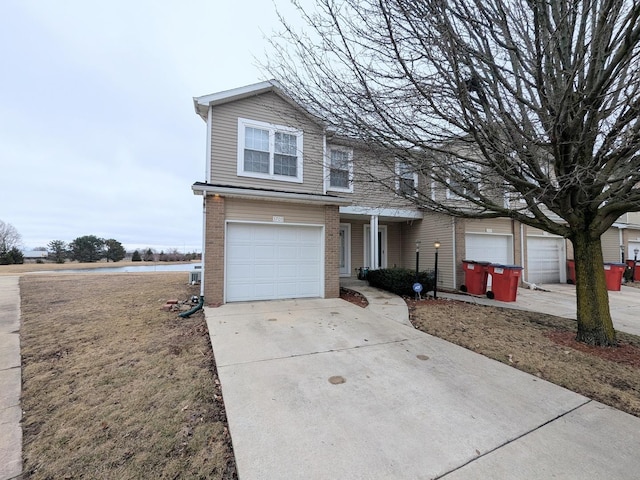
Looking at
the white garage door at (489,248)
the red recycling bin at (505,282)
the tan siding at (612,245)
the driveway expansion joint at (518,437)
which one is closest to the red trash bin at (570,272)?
the white garage door at (489,248)

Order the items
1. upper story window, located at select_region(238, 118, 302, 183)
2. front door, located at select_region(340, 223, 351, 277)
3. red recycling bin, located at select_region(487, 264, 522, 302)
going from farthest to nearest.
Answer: front door, located at select_region(340, 223, 351, 277)
red recycling bin, located at select_region(487, 264, 522, 302)
upper story window, located at select_region(238, 118, 302, 183)

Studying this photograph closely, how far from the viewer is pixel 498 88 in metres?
4.30

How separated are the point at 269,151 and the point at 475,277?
324 inches

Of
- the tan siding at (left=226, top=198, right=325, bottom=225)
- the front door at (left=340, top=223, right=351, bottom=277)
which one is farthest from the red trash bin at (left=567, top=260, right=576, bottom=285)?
the tan siding at (left=226, top=198, right=325, bottom=225)

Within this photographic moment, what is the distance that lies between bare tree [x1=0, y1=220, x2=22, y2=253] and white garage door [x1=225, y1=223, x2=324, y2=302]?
5332 centimetres

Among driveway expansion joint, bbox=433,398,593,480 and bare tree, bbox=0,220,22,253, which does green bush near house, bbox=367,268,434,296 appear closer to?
driveway expansion joint, bbox=433,398,593,480

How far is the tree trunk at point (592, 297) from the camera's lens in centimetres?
473

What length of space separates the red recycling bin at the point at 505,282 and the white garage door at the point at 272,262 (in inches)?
226

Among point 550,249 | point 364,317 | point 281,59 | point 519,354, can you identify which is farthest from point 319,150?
point 550,249

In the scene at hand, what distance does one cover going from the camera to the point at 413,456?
2146mm

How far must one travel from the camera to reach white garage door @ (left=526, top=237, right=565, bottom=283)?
12.1 m

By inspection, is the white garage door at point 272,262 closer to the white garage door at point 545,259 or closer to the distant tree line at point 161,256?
the white garage door at point 545,259

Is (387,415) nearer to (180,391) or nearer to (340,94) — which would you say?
(180,391)

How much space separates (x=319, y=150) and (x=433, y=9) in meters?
5.52
